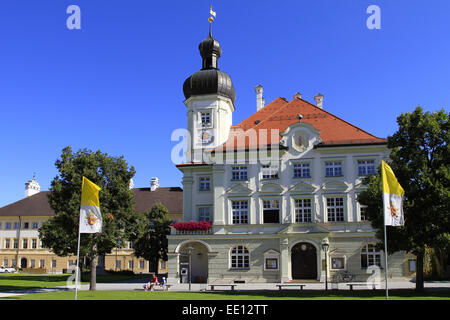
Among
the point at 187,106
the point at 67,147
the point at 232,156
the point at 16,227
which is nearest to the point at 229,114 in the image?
the point at 187,106

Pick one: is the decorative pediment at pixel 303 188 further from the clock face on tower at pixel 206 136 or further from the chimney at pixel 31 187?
the chimney at pixel 31 187

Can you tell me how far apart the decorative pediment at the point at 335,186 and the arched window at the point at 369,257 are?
16.1 feet

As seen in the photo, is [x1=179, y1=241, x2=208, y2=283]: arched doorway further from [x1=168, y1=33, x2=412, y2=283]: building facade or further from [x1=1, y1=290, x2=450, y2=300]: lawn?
[x1=1, y1=290, x2=450, y2=300]: lawn

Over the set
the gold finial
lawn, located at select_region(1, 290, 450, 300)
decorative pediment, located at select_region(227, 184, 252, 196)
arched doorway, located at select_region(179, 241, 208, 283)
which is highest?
the gold finial

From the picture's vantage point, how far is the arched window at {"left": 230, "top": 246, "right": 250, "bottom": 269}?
38.4 meters

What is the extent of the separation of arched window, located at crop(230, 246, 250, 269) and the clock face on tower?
35.0 feet

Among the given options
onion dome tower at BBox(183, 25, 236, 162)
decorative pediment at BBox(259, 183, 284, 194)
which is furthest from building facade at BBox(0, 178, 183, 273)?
decorative pediment at BBox(259, 183, 284, 194)

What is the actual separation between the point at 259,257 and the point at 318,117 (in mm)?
13548

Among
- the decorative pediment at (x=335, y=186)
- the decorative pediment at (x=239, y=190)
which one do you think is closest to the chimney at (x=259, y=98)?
the decorative pediment at (x=239, y=190)

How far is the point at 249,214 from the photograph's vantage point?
1535 inches

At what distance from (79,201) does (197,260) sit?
13.7 metres

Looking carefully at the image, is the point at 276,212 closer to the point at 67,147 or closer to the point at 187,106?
the point at 187,106


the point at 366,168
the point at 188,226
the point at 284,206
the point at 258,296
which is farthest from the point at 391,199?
the point at 188,226
